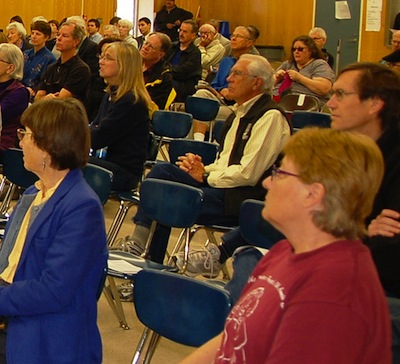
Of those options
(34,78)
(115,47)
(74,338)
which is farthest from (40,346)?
(34,78)

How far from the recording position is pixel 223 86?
7867 mm

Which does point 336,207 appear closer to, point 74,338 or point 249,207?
point 74,338

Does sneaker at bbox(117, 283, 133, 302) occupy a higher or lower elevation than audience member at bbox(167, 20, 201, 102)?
lower

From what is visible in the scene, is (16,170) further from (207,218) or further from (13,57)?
(207,218)

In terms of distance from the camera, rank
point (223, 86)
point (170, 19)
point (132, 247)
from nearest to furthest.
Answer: point (132, 247) → point (223, 86) → point (170, 19)

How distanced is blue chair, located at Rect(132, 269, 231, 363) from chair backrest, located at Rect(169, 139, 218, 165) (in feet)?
8.37

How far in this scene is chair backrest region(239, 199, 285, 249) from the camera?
337 cm

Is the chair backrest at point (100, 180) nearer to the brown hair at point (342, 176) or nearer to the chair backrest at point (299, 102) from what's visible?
the brown hair at point (342, 176)

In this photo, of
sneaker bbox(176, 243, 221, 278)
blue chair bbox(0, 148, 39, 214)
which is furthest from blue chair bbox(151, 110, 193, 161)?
sneaker bbox(176, 243, 221, 278)

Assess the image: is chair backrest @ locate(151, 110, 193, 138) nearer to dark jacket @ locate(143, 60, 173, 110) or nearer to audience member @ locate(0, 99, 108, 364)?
dark jacket @ locate(143, 60, 173, 110)

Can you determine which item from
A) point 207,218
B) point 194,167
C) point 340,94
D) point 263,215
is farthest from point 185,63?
point 263,215

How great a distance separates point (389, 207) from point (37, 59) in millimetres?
5413

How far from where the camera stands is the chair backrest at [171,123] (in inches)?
237

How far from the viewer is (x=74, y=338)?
2320mm
